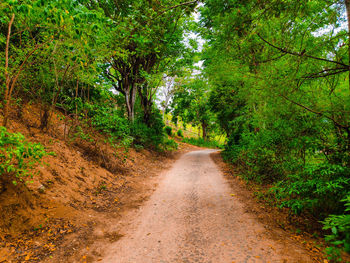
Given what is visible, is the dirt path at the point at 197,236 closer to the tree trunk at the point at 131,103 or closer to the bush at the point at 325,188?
the bush at the point at 325,188

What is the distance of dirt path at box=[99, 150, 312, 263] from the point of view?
2832 mm

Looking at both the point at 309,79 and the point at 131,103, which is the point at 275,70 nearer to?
the point at 309,79

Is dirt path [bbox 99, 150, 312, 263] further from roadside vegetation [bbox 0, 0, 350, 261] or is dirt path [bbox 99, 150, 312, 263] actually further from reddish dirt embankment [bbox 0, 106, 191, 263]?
roadside vegetation [bbox 0, 0, 350, 261]

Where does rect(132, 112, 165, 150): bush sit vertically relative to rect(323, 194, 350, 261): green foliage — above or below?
above

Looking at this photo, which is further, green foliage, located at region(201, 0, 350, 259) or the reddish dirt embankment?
green foliage, located at region(201, 0, 350, 259)

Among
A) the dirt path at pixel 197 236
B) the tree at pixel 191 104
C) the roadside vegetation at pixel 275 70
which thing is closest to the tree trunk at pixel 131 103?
the roadside vegetation at pixel 275 70

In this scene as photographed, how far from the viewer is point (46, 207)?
3.71 m

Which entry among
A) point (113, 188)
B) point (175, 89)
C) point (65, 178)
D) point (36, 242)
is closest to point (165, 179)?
point (113, 188)

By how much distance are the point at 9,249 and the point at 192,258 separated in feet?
9.53

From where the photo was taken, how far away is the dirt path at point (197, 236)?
2.83 meters

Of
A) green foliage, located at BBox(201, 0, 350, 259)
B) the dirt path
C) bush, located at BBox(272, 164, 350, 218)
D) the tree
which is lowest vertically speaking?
the dirt path

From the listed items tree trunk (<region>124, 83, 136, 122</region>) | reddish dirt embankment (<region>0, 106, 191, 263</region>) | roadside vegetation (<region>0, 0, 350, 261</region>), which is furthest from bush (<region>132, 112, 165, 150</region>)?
roadside vegetation (<region>0, 0, 350, 261</region>)

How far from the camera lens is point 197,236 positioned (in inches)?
135

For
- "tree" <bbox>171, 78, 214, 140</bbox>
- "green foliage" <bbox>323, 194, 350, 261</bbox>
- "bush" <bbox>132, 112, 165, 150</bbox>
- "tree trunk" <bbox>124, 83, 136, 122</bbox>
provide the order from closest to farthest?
"green foliage" <bbox>323, 194, 350, 261</bbox> < "bush" <bbox>132, 112, 165, 150</bbox> < "tree trunk" <bbox>124, 83, 136, 122</bbox> < "tree" <bbox>171, 78, 214, 140</bbox>
